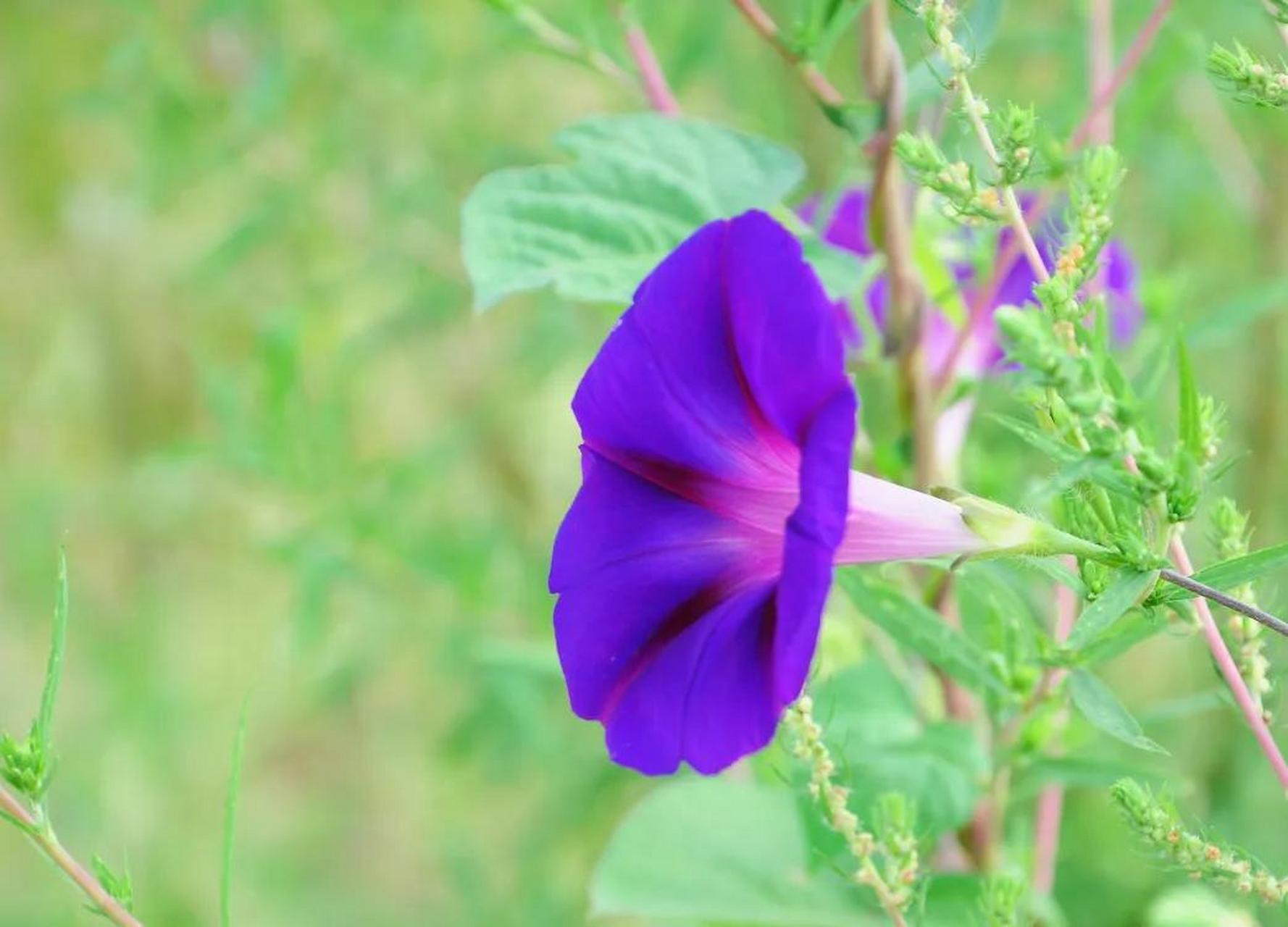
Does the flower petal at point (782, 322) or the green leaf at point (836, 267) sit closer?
the flower petal at point (782, 322)

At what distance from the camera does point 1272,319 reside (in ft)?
3.93

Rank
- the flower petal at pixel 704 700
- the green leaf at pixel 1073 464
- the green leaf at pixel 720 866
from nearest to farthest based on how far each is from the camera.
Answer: the green leaf at pixel 1073 464 → the flower petal at pixel 704 700 → the green leaf at pixel 720 866

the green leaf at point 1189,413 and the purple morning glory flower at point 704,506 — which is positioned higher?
the green leaf at point 1189,413

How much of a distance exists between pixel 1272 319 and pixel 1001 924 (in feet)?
3.01

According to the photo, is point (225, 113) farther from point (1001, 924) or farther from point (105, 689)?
point (1001, 924)

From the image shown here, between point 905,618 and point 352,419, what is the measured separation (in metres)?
0.99

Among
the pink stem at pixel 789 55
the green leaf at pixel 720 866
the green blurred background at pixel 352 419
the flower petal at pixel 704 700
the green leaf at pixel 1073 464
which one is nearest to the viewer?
the green leaf at pixel 1073 464

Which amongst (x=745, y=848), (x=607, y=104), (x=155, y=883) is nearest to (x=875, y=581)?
(x=745, y=848)

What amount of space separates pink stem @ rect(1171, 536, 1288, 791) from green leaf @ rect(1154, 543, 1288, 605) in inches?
0.5

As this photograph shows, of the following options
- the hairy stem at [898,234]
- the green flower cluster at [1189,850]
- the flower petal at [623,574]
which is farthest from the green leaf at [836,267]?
the green flower cluster at [1189,850]

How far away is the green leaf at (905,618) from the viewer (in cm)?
50

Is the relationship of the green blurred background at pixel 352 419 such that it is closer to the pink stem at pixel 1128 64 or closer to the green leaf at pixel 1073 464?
the pink stem at pixel 1128 64

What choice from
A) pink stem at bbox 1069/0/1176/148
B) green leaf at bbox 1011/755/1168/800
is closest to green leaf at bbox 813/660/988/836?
green leaf at bbox 1011/755/1168/800

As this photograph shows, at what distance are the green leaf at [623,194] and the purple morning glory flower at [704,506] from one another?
0.11 metres
